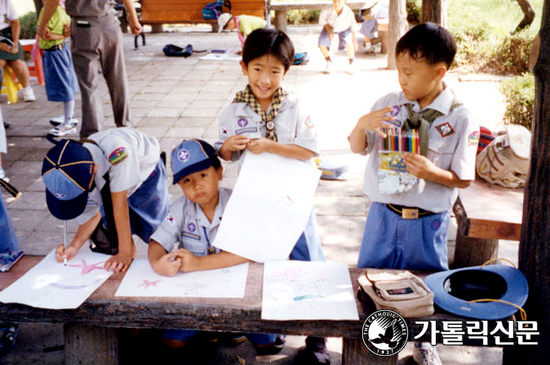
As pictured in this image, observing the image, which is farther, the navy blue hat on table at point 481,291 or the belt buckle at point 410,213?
the belt buckle at point 410,213

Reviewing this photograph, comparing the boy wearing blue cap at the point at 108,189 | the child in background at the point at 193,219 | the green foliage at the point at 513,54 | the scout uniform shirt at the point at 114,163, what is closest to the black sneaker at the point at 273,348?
the child in background at the point at 193,219

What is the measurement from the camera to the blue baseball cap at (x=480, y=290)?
1.95m

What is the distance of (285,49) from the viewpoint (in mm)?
2359

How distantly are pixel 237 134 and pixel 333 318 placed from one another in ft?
3.11

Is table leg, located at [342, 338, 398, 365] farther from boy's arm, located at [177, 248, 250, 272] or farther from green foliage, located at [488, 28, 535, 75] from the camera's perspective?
green foliage, located at [488, 28, 535, 75]

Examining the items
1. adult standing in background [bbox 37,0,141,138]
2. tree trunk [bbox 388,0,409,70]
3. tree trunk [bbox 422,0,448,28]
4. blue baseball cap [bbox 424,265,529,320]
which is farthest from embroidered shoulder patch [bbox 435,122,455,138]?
tree trunk [bbox 388,0,409,70]

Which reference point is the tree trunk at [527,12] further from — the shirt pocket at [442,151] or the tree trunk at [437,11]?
the shirt pocket at [442,151]

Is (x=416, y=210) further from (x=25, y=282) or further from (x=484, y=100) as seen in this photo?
(x=484, y=100)

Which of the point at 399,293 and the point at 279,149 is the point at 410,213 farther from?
the point at 279,149

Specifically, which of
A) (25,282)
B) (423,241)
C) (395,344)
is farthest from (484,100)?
(25,282)

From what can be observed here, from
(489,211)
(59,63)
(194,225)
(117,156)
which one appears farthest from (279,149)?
(59,63)

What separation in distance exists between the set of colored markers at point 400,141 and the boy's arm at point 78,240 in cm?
139

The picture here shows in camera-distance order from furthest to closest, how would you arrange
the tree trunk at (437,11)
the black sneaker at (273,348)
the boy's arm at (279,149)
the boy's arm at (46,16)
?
the boy's arm at (46,16) → the tree trunk at (437,11) → the black sneaker at (273,348) → the boy's arm at (279,149)

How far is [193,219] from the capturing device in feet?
8.04
